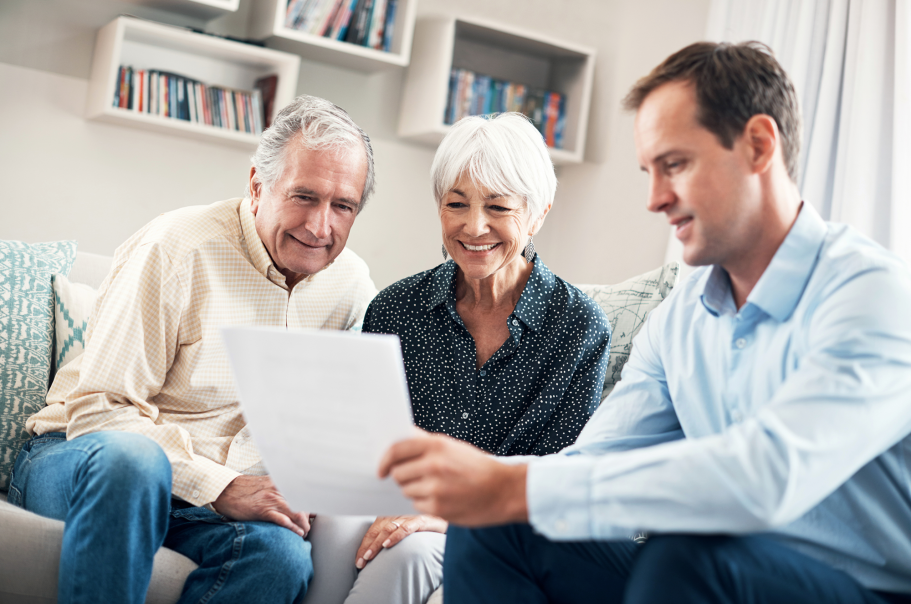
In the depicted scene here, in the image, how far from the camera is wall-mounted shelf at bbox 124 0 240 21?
93.5 inches

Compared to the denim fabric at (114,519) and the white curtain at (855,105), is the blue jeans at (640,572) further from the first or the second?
the white curtain at (855,105)

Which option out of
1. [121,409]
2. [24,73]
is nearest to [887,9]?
[121,409]

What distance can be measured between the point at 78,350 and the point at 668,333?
1.27 meters

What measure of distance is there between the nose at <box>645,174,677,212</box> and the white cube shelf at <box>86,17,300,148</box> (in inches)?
68.5

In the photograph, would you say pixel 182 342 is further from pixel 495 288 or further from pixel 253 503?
pixel 495 288

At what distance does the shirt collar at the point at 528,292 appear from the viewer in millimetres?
1596

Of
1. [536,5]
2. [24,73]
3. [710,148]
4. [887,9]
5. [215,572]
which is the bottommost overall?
[215,572]

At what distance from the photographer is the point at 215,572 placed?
1.35 meters

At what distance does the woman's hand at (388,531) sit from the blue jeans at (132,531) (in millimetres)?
100

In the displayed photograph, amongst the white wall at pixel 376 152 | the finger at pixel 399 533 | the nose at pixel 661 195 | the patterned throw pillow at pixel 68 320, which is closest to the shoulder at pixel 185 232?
the patterned throw pillow at pixel 68 320

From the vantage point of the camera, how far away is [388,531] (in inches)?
56.2

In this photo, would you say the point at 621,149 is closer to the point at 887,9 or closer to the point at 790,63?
the point at 790,63

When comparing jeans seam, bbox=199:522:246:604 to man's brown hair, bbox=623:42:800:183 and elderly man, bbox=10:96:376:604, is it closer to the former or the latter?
elderly man, bbox=10:96:376:604

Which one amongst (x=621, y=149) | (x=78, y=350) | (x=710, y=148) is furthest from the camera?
(x=621, y=149)
